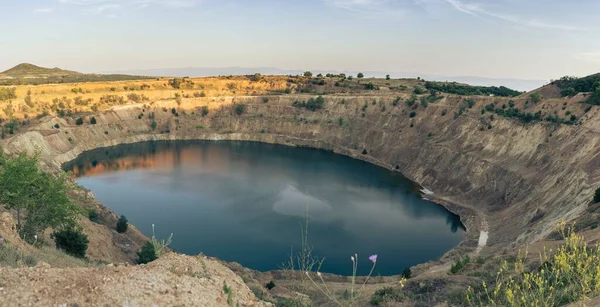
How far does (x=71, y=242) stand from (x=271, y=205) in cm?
2584

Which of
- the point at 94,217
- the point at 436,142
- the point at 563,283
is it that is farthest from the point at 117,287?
the point at 436,142

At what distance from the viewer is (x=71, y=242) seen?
23.9m

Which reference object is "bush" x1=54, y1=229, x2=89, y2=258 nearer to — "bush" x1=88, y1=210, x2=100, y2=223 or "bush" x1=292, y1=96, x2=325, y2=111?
"bush" x1=88, y1=210, x2=100, y2=223

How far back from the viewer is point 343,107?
8950 centimetres

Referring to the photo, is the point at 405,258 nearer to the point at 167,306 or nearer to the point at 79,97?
the point at 167,306

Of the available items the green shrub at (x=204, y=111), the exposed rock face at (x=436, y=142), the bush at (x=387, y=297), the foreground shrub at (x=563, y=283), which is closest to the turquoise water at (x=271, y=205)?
the exposed rock face at (x=436, y=142)

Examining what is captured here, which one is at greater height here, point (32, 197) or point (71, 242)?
point (32, 197)

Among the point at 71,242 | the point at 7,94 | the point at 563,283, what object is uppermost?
the point at 7,94

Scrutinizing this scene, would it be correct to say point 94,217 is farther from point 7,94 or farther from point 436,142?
point 7,94

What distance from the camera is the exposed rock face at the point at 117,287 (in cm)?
865

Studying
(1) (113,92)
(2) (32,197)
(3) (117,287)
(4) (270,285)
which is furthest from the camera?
(1) (113,92)

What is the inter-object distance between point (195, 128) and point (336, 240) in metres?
63.9

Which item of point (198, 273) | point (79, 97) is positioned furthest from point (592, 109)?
point (79, 97)

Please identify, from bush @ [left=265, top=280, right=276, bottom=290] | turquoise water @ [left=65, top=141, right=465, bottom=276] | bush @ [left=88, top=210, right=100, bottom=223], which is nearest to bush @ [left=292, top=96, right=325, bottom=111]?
turquoise water @ [left=65, top=141, right=465, bottom=276]
